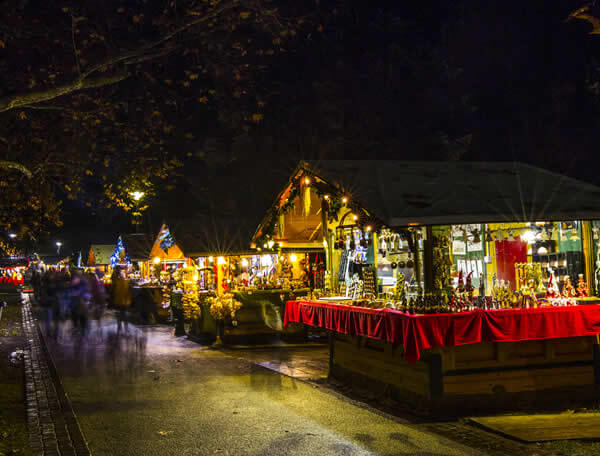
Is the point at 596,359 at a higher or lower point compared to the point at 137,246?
lower

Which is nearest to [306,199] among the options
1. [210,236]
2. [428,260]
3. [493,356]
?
[428,260]

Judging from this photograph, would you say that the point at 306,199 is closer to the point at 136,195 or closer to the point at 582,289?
the point at 136,195

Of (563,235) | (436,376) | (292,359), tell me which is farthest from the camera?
(292,359)

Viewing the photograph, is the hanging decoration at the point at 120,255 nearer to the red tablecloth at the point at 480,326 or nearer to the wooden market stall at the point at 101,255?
the wooden market stall at the point at 101,255

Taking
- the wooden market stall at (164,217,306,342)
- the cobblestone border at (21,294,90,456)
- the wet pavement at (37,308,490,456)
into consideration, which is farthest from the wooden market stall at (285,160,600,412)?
the wooden market stall at (164,217,306,342)

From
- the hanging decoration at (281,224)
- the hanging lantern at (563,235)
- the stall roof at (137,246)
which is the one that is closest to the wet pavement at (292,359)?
the hanging decoration at (281,224)

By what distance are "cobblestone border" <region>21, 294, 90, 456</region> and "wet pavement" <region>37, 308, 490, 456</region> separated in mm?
173

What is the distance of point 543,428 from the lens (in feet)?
24.4

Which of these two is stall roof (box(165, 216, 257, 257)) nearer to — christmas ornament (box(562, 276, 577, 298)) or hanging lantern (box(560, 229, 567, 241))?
hanging lantern (box(560, 229, 567, 241))

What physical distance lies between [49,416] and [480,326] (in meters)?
6.61

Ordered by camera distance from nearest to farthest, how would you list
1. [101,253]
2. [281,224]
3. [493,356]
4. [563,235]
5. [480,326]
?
[480,326] → [493,356] → [563,235] → [281,224] → [101,253]

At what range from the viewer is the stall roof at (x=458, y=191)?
28.7ft

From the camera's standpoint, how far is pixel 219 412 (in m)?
8.77

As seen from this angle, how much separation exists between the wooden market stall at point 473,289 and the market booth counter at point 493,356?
15 millimetres
